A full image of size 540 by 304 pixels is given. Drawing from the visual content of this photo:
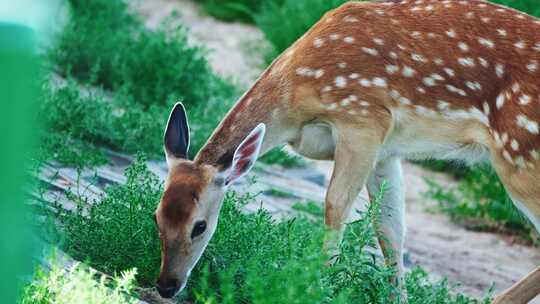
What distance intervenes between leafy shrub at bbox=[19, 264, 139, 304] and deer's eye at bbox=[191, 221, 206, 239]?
0.84 metres

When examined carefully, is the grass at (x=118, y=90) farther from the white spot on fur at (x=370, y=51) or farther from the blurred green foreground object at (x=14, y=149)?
the blurred green foreground object at (x=14, y=149)

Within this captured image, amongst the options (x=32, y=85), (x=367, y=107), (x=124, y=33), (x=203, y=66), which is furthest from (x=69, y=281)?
(x=124, y=33)

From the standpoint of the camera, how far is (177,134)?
19.4 ft

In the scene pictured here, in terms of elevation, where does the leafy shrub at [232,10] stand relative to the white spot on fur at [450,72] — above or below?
below

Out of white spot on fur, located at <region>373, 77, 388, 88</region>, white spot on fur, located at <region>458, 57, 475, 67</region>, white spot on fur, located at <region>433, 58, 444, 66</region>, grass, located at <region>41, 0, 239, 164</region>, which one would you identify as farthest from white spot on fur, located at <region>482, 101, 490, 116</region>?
grass, located at <region>41, 0, 239, 164</region>

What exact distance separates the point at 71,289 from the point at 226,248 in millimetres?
1301

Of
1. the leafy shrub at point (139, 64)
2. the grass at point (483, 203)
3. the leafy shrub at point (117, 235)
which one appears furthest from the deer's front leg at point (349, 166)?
the leafy shrub at point (139, 64)

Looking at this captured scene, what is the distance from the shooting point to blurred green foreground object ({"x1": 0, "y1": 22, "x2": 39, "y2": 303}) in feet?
10.0

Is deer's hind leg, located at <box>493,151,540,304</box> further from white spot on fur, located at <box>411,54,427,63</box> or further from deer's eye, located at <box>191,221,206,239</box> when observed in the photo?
deer's eye, located at <box>191,221,206,239</box>

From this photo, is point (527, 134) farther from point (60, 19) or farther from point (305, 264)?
point (60, 19)

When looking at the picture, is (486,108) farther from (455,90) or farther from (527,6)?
(527,6)

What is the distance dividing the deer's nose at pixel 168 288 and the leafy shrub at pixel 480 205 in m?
4.34

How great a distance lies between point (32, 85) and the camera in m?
3.12

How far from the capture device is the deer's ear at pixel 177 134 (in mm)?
5855
